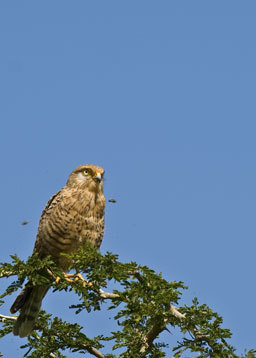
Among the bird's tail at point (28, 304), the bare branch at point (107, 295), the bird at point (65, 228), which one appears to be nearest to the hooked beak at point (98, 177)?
the bird at point (65, 228)

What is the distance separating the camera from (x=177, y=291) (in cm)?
469

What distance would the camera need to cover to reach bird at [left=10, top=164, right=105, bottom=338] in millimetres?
5875

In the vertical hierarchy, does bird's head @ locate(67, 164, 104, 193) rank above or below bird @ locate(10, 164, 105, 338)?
above

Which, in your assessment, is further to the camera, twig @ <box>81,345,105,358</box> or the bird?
the bird

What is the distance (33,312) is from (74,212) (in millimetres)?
1068

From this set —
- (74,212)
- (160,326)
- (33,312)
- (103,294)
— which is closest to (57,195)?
(74,212)

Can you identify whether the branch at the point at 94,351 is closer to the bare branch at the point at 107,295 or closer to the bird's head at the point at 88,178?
the bare branch at the point at 107,295

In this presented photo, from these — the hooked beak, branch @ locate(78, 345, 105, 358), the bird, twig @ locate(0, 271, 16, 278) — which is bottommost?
branch @ locate(78, 345, 105, 358)

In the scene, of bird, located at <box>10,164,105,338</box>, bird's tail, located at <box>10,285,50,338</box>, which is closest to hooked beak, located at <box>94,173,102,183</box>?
bird, located at <box>10,164,105,338</box>

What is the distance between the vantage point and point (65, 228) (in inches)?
233

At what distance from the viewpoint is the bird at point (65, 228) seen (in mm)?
5875

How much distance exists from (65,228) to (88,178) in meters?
0.68

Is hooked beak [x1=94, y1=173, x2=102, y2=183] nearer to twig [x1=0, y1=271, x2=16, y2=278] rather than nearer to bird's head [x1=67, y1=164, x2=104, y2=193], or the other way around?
bird's head [x1=67, y1=164, x2=104, y2=193]

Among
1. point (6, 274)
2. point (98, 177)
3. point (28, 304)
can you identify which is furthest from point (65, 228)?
point (6, 274)
